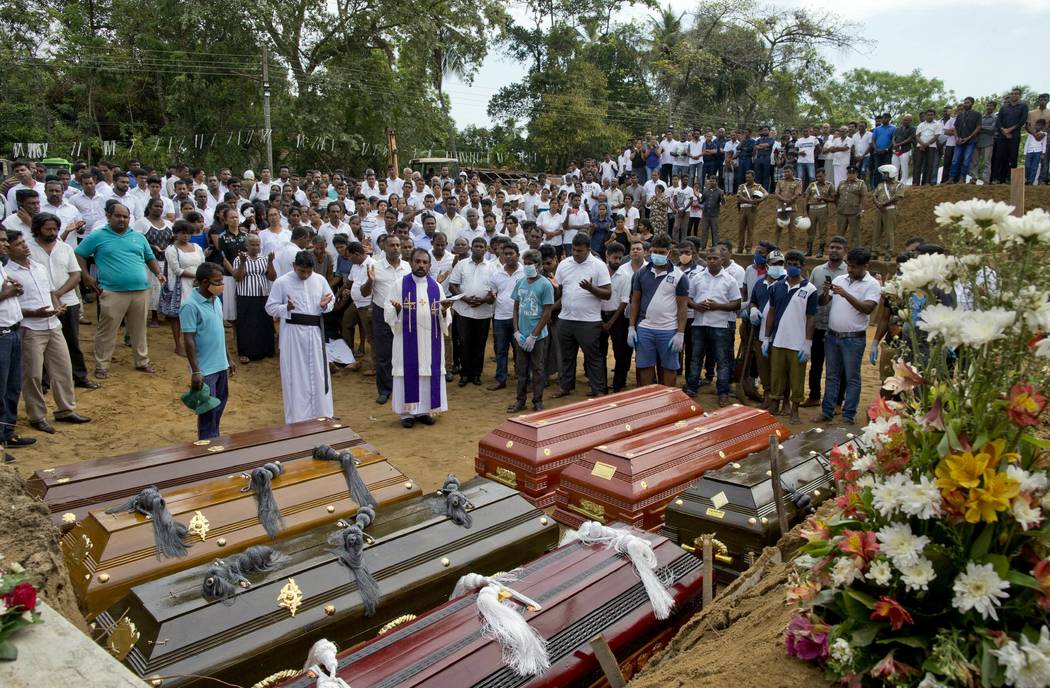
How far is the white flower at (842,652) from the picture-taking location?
227 centimetres

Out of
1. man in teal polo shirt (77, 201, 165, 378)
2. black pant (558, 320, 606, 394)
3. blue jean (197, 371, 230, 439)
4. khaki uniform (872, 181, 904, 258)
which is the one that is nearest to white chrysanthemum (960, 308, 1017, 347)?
blue jean (197, 371, 230, 439)

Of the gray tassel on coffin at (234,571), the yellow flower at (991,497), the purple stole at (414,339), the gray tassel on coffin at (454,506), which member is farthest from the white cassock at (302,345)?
the yellow flower at (991,497)

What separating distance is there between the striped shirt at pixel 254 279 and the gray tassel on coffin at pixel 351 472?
18.7 feet

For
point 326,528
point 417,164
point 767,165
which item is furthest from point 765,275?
point 417,164

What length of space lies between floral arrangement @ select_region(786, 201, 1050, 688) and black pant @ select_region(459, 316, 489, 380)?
744cm

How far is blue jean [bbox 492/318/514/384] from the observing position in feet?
30.8

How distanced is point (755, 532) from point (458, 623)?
2.05 m

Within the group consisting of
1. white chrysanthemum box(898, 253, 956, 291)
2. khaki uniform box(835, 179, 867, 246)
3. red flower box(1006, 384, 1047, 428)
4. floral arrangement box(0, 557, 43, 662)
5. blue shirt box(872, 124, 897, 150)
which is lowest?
floral arrangement box(0, 557, 43, 662)

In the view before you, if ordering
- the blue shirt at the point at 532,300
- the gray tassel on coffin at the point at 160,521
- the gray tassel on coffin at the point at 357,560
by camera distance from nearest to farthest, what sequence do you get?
the gray tassel on coffin at the point at 357,560 < the gray tassel on coffin at the point at 160,521 < the blue shirt at the point at 532,300

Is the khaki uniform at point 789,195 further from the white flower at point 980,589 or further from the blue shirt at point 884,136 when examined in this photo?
the white flower at point 980,589

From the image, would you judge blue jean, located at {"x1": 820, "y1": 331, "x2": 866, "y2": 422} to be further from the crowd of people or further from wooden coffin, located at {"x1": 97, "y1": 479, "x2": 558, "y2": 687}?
wooden coffin, located at {"x1": 97, "y1": 479, "x2": 558, "y2": 687}

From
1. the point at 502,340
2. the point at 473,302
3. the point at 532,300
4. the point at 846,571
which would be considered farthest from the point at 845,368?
the point at 846,571

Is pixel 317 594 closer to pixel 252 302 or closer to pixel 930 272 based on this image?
pixel 930 272

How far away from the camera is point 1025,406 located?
6.97 feet
